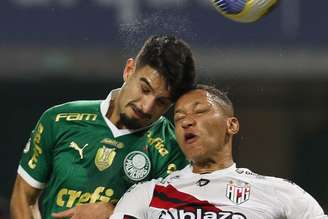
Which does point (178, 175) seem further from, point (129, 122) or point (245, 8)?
point (245, 8)

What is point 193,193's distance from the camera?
3.63 meters

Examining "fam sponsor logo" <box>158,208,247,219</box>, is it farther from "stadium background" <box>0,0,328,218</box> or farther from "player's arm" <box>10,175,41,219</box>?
"stadium background" <box>0,0,328,218</box>

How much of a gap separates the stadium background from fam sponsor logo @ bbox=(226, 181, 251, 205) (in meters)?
4.33

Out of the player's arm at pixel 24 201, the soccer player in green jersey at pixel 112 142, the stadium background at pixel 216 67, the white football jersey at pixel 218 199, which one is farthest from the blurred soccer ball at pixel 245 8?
the stadium background at pixel 216 67

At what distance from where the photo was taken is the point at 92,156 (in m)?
3.78

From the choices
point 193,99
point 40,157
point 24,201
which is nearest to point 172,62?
point 193,99

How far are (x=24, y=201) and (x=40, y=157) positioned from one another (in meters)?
0.19

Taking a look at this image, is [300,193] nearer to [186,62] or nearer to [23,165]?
[186,62]

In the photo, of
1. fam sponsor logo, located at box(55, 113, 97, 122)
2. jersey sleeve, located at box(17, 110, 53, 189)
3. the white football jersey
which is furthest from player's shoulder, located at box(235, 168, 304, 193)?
jersey sleeve, located at box(17, 110, 53, 189)

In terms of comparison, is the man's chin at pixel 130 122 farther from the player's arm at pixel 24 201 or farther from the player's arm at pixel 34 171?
the player's arm at pixel 24 201

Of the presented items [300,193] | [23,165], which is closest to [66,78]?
[23,165]

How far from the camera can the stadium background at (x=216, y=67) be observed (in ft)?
27.2

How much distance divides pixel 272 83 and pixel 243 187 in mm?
5569

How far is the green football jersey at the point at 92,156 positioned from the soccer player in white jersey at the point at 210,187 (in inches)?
4.4
